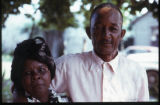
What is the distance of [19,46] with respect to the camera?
4.17 feet

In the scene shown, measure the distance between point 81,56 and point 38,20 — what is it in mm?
582

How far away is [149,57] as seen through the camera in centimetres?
154

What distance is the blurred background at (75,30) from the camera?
1465mm

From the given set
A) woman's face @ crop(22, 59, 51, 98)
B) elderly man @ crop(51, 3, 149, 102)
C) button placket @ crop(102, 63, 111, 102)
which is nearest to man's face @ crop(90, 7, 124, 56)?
elderly man @ crop(51, 3, 149, 102)

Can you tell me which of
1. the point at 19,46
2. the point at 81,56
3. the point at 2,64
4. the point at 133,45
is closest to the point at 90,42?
the point at 81,56

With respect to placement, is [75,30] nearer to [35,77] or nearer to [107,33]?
[107,33]

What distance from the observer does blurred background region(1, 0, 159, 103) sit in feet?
4.81

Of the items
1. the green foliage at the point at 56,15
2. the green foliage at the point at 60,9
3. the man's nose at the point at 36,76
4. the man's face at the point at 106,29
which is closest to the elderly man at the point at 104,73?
the man's face at the point at 106,29

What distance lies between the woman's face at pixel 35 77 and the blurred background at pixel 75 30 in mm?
197

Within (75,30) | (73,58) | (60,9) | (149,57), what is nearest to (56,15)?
(60,9)

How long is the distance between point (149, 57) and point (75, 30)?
1.80ft

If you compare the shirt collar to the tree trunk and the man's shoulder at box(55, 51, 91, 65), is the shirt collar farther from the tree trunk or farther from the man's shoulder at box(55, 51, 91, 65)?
the tree trunk

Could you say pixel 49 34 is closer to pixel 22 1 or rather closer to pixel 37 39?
pixel 22 1

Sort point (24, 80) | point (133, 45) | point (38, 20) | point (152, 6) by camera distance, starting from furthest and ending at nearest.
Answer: point (38, 20)
point (152, 6)
point (133, 45)
point (24, 80)
